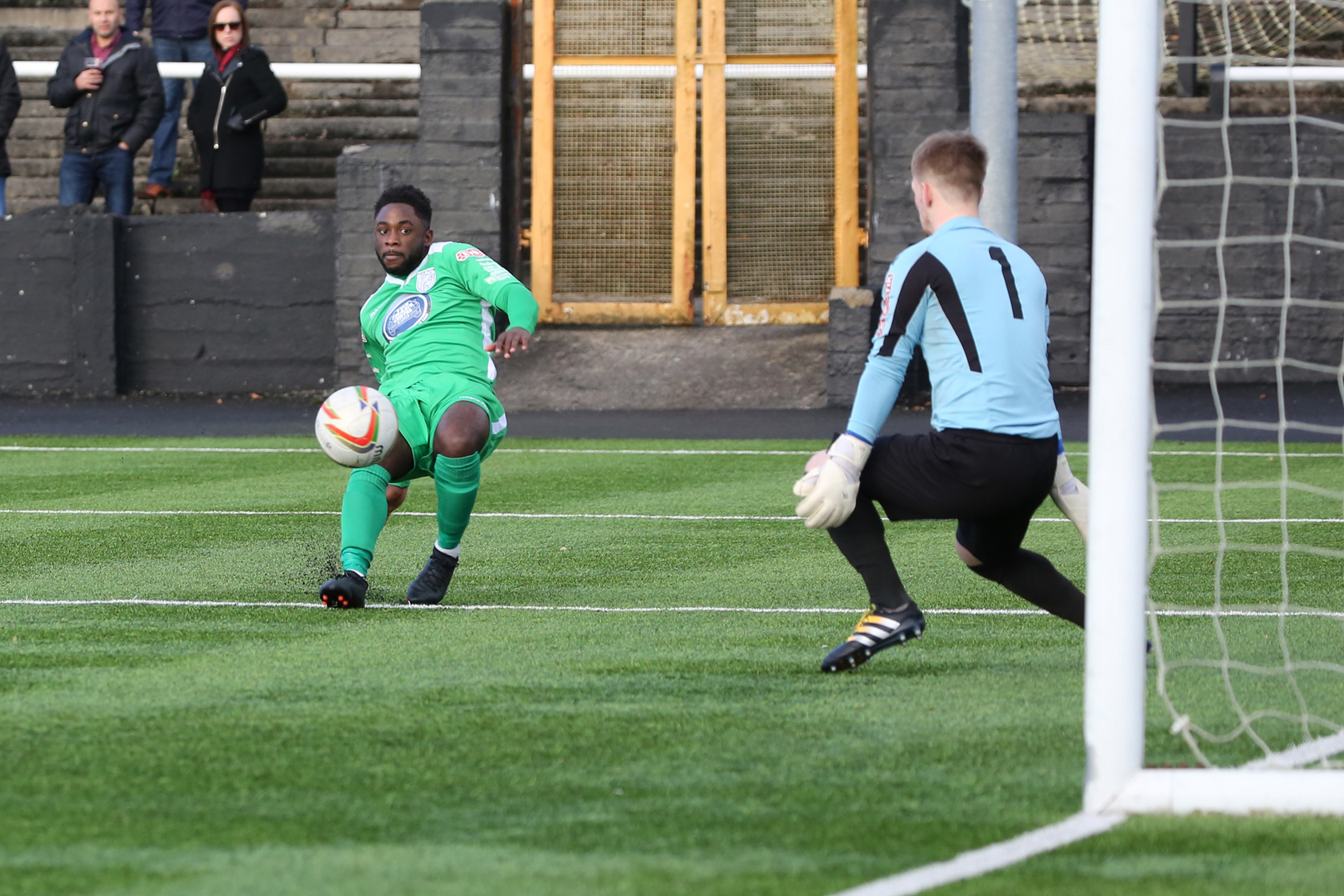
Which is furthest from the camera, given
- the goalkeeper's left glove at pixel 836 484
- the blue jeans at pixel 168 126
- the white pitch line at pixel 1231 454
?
the blue jeans at pixel 168 126

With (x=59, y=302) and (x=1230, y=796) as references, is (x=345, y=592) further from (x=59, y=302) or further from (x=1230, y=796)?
(x=59, y=302)

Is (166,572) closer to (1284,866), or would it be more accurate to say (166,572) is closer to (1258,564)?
(1258,564)

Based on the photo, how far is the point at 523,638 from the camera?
5.46m

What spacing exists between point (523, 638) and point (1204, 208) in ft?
37.0

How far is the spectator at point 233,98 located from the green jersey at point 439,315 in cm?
906

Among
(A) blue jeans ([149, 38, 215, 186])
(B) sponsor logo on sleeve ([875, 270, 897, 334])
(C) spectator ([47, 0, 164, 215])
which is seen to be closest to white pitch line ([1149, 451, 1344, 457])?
(B) sponsor logo on sleeve ([875, 270, 897, 334])

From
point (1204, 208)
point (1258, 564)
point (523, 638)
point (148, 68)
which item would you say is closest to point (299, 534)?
point (523, 638)

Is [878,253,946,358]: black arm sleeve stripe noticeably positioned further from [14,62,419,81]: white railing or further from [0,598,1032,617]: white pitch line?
[14,62,419,81]: white railing

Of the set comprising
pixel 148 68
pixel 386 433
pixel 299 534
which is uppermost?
pixel 148 68

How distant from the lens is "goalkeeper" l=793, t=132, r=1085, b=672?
4.74m

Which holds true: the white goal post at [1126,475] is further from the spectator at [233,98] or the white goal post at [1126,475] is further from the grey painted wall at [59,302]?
the grey painted wall at [59,302]

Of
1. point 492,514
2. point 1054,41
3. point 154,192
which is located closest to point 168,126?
point 154,192

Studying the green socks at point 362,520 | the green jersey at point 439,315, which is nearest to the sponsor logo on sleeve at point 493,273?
the green jersey at point 439,315

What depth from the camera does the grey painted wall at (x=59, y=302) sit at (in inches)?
632
